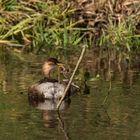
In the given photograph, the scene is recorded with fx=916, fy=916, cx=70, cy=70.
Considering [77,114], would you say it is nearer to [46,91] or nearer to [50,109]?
[50,109]

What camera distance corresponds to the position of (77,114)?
991 centimetres

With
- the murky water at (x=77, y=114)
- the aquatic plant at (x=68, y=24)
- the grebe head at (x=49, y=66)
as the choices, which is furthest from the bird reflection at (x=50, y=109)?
the aquatic plant at (x=68, y=24)

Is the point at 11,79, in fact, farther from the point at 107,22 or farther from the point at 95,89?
the point at 107,22

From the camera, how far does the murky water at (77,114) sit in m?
9.06

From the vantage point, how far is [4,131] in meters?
9.09

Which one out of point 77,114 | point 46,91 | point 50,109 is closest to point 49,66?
point 46,91

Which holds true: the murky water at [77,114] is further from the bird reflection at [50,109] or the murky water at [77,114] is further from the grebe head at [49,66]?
the grebe head at [49,66]

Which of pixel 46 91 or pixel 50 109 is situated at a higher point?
pixel 46 91

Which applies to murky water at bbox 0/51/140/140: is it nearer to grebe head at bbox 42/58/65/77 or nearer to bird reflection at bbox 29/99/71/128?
bird reflection at bbox 29/99/71/128

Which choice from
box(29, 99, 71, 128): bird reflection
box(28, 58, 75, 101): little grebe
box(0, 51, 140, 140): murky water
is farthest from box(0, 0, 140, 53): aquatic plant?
box(29, 99, 71, 128): bird reflection

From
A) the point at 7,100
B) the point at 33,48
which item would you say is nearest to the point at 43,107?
the point at 7,100

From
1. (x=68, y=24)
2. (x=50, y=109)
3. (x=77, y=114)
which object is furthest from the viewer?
(x=68, y=24)

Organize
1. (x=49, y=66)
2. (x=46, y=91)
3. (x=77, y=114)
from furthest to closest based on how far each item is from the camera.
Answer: (x=49, y=66), (x=46, y=91), (x=77, y=114)

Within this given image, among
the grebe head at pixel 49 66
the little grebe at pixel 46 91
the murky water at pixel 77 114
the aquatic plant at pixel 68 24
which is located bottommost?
the murky water at pixel 77 114
